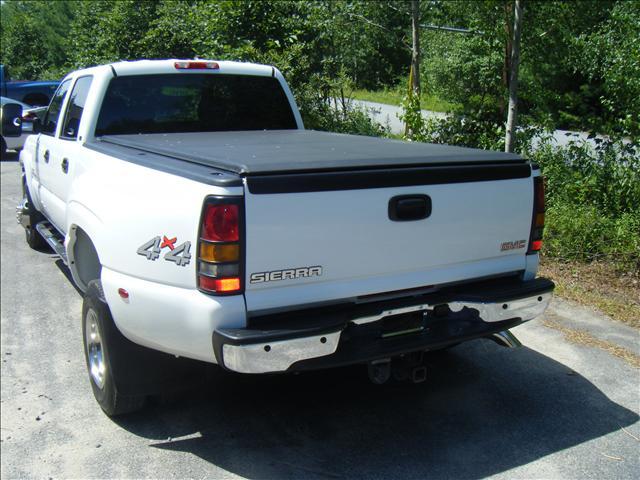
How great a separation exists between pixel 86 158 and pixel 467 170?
2.70 m

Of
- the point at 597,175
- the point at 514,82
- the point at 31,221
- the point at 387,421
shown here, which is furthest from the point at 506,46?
the point at 387,421

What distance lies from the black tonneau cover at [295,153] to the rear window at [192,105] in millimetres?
310

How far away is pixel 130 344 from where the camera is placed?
152 inches

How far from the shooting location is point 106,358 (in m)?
3.91

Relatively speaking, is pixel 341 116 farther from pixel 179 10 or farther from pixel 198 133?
pixel 198 133

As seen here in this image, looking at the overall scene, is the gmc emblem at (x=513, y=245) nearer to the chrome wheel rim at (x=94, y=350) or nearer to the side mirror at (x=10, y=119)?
the chrome wheel rim at (x=94, y=350)

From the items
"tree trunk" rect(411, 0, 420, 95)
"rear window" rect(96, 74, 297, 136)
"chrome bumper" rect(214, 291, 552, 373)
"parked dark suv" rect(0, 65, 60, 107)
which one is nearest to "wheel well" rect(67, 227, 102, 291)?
"rear window" rect(96, 74, 297, 136)

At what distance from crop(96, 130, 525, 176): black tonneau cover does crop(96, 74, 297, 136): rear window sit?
12.2 inches

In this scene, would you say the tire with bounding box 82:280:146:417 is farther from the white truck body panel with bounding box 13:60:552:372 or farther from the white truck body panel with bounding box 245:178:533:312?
the white truck body panel with bounding box 245:178:533:312

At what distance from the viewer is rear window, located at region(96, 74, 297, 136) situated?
17.7 ft

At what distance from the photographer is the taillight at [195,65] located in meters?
5.67

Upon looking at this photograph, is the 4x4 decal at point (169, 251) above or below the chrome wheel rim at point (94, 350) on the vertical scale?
above

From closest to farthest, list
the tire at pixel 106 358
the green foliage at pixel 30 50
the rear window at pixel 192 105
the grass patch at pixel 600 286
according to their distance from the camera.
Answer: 1. the tire at pixel 106 358
2. the rear window at pixel 192 105
3. the grass patch at pixel 600 286
4. the green foliage at pixel 30 50

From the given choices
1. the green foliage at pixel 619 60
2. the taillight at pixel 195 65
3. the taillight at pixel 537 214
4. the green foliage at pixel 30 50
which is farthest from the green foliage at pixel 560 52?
the green foliage at pixel 30 50
